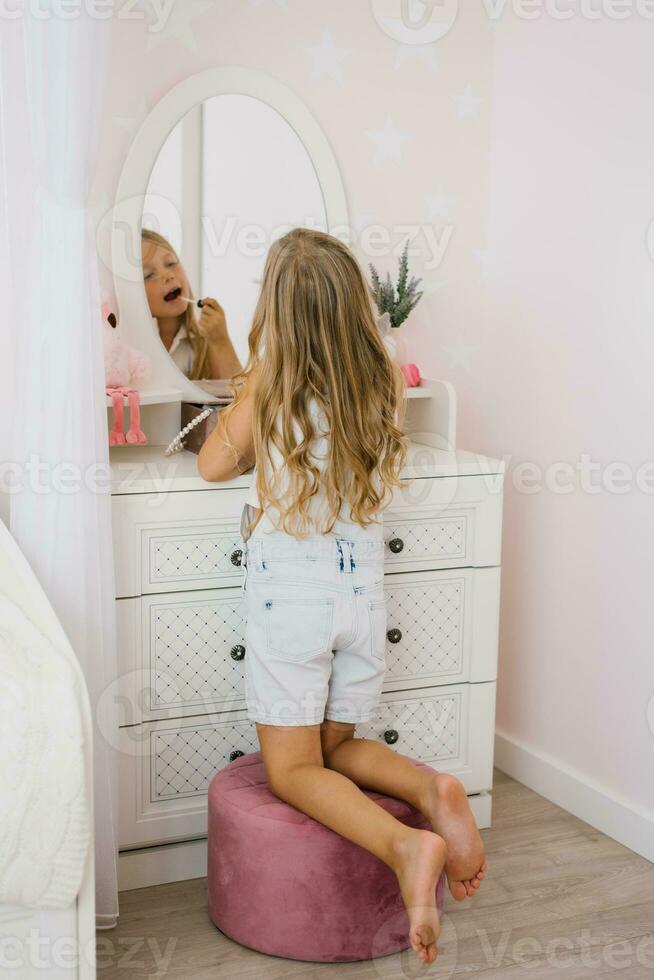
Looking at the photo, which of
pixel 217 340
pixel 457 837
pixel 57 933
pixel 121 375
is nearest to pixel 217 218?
pixel 217 340

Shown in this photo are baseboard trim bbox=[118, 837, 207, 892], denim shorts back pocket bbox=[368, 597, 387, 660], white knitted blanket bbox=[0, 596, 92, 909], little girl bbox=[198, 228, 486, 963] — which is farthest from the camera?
baseboard trim bbox=[118, 837, 207, 892]

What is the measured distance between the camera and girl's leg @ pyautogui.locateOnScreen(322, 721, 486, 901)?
1.87 m

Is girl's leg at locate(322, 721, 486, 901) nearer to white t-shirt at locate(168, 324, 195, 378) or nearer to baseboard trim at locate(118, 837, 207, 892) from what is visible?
baseboard trim at locate(118, 837, 207, 892)

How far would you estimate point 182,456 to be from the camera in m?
2.46

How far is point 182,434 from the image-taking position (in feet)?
8.01

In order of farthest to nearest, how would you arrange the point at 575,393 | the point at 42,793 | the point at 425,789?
the point at 575,393 → the point at 425,789 → the point at 42,793

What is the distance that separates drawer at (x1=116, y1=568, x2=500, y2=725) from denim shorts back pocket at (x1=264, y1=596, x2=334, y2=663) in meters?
0.29

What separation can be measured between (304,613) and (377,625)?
6.3 inches

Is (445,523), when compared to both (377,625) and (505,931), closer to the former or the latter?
(377,625)

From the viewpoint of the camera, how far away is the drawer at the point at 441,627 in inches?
97.4

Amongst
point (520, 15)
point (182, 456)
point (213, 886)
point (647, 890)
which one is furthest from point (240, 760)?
point (520, 15)

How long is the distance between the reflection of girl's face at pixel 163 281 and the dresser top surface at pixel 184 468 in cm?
33
